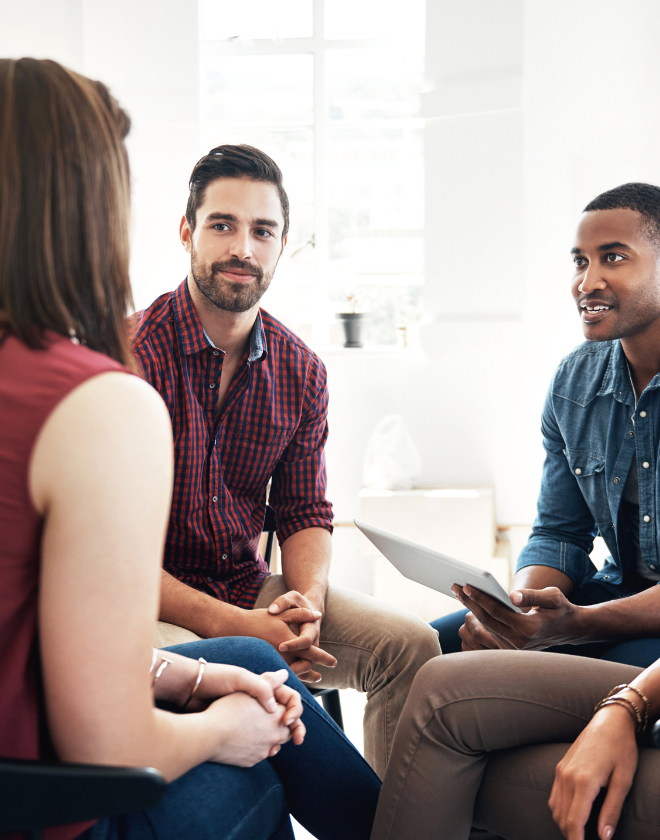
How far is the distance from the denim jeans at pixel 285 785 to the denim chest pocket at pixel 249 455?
69 cm

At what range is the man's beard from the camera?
174 cm

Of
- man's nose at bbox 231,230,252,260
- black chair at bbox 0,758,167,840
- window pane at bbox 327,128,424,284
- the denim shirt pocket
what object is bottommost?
black chair at bbox 0,758,167,840

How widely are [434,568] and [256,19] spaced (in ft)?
11.2

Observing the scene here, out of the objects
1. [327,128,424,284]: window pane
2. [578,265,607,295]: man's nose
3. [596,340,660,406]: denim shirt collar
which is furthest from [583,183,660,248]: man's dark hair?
[327,128,424,284]: window pane

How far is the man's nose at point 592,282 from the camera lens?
163 cm

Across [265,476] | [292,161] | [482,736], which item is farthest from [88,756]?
[292,161]

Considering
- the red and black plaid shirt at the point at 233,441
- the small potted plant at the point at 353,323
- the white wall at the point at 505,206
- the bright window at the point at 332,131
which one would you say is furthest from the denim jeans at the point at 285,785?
the bright window at the point at 332,131

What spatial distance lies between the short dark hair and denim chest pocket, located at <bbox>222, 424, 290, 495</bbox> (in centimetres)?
54

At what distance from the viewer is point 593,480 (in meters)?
1.67

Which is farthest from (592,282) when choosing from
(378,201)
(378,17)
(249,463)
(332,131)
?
(378,17)

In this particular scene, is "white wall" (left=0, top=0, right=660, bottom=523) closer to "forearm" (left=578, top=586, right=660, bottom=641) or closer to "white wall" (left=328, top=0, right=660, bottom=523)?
"white wall" (left=328, top=0, right=660, bottom=523)

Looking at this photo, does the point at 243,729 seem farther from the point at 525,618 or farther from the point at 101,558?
the point at 525,618

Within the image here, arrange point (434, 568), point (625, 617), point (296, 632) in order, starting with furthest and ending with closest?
point (296, 632)
point (625, 617)
point (434, 568)

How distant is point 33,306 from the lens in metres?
0.71
